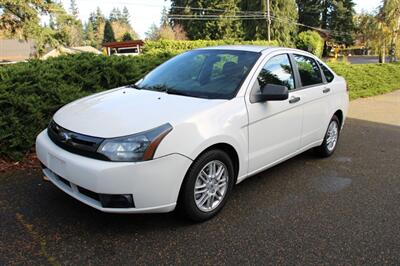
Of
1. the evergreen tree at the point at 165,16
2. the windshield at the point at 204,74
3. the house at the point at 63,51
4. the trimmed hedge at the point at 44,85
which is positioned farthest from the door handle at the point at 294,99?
the evergreen tree at the point at 165,16

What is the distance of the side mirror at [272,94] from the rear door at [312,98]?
80 centimetres

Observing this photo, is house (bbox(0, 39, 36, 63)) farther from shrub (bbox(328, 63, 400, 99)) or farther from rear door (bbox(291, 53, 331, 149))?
rear door (bbox(291, 53, 331, 149))

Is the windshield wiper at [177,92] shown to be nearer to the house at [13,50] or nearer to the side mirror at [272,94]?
the side mirror at [272,94]

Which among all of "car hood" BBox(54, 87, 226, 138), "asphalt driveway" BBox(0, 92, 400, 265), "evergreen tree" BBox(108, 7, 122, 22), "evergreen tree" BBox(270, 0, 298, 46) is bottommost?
"asphalt driveway" BBox(0, 92, 400, 265)

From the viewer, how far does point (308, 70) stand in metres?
4.78

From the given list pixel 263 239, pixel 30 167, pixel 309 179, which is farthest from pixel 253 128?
pixel 30 167

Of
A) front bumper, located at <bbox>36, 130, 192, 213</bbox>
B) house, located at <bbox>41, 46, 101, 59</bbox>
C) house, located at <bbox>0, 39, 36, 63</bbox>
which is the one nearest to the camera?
front bumper, located at <bbox>36, 130, 192, 213</bbox>

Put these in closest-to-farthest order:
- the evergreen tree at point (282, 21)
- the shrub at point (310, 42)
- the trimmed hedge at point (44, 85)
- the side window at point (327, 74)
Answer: the trimmed hedge at point (44, 85) → the side window at point (327, 74) → the shrub at point (310, 42) → the evergreen tree at point (282, 21)

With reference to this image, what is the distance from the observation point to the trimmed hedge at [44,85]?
4.69 m

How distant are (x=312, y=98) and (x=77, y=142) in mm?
2939

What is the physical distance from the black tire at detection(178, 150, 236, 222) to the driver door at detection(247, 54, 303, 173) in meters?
0.46

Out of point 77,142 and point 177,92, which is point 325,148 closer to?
point 177,92

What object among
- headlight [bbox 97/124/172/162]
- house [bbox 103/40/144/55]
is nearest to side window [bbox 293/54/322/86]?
headlight [bbox 97/124/172/162]

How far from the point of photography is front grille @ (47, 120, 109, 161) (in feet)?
9.43
